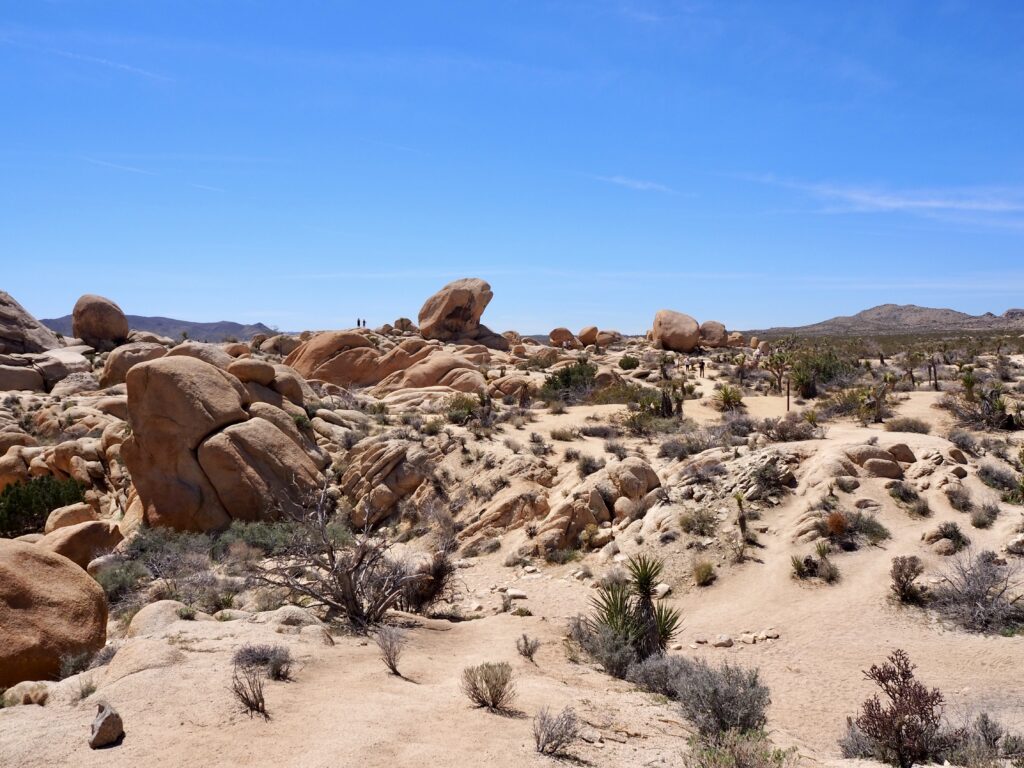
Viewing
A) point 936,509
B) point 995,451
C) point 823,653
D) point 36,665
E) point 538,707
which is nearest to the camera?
point 538,707

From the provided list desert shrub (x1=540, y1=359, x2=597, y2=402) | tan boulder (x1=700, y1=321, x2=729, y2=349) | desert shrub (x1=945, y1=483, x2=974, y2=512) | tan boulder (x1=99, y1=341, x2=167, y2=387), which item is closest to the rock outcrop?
desert shrub (x1=540, y1=359, x2=597, y2=402)

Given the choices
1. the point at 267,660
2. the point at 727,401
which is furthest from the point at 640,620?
the point at 727,401

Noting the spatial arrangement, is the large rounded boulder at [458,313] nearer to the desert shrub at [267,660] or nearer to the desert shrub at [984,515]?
the desert shrub at [984,515]

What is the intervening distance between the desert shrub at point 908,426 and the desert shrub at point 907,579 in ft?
33.0

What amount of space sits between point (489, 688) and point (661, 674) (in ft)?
9.42

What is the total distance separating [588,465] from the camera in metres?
18.9

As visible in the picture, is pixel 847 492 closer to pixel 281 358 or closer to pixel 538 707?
pixel 538 707

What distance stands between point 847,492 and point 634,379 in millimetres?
20530

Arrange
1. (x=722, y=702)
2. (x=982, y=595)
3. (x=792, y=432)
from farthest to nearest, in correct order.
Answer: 1. (x=792, y=432)
2. (x=982, y=595)
3. (x=722, y=702)

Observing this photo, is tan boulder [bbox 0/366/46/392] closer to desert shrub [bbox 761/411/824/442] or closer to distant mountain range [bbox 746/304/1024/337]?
desert shrub [bbox 761/411/824/442]

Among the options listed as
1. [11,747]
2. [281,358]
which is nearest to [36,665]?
[11,747]

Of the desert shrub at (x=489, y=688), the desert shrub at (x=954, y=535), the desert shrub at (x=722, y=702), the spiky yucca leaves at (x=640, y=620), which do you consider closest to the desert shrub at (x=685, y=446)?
the desert shrub at (x=954, y=535)

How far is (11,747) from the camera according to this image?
6172 millimetres

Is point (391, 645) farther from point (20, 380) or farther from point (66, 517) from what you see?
point (20, 380)
